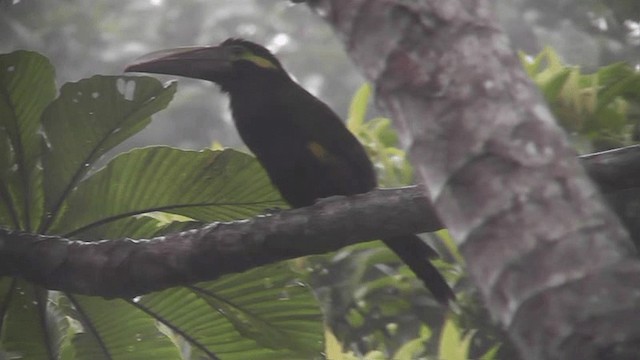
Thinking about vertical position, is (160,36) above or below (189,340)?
above

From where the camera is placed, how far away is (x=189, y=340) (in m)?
1.29

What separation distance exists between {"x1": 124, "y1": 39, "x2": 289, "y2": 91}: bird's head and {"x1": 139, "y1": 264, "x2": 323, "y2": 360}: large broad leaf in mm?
278

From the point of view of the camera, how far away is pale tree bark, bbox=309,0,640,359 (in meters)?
0.54

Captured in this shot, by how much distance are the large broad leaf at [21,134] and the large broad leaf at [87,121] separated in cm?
2

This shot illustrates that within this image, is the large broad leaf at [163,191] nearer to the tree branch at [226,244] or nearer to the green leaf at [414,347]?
the tree branch at [226,244]

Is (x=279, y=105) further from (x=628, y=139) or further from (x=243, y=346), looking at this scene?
(x=628, y=139)

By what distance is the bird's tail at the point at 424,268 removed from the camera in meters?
1.22

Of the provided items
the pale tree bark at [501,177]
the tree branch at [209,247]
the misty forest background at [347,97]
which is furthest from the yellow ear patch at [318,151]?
the pale tree bark at [501,177]

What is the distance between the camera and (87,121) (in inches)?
50.0

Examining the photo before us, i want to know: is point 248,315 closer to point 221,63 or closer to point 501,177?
point 221,63

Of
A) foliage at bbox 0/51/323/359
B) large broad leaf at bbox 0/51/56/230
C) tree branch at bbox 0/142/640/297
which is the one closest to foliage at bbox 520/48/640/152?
tree branch at bbox 0/142/640/297

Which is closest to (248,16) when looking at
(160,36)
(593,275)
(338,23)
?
(160,36)

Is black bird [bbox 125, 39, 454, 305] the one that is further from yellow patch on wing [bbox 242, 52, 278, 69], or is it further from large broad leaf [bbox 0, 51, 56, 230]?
large broad leaf [bbox 0, 51, 56, 230]

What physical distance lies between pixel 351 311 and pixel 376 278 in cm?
7
